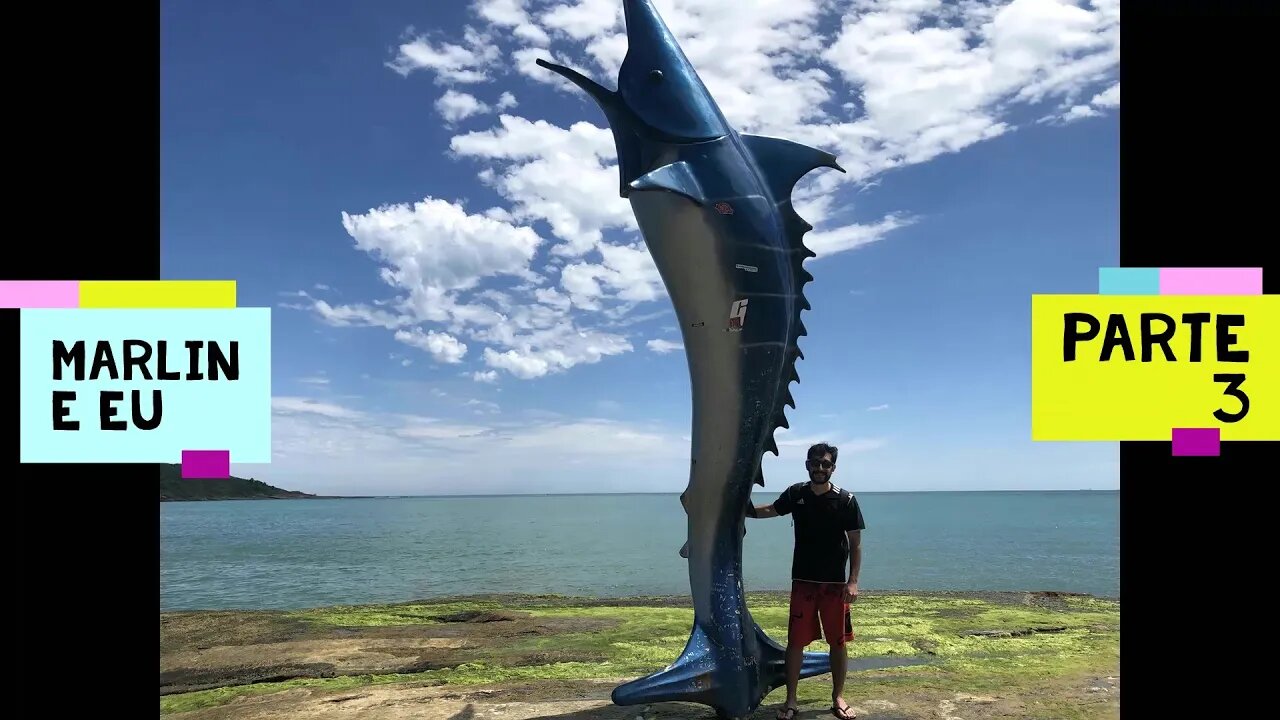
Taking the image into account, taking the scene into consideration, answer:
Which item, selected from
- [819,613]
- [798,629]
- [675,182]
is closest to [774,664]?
[798,629]

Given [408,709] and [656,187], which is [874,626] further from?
[656,187]

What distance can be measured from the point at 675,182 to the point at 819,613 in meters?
2.94

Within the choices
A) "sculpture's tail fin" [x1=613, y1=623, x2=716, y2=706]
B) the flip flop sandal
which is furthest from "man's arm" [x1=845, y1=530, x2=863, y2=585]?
"sculpture's tail fin" [x1=613, y1=623, x2=716, y2=706]

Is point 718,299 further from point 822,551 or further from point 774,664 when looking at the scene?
point 774,664

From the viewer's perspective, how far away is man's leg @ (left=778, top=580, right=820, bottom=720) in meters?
4.63

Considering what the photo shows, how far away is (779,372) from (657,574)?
22405mm

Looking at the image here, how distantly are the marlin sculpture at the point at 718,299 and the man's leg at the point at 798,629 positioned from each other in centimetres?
12

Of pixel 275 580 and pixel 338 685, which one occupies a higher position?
pixel 338 685

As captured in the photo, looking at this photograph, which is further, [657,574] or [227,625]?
[657,574]

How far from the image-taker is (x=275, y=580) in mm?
25375

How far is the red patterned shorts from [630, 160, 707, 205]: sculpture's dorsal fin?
2609mm

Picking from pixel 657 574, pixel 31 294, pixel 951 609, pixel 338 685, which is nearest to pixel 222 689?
pixel 338 685

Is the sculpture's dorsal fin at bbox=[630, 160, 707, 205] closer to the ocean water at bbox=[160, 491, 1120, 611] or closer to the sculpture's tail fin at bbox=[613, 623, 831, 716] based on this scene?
the sculpture's tail fin at bbox=[613, 623, 831, 716]

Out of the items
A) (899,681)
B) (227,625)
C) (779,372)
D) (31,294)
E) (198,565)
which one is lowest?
(198,565)
